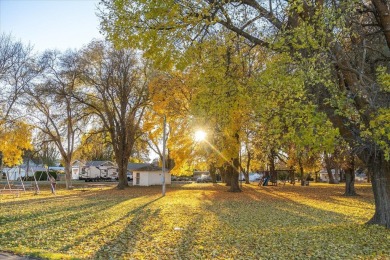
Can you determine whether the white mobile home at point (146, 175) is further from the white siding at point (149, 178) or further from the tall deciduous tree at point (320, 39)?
the tall deciduous tree at point (320, 39)

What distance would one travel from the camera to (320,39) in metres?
9.18

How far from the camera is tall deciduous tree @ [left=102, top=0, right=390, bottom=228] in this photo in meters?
8.95

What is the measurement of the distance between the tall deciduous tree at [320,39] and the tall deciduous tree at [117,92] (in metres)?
24.5

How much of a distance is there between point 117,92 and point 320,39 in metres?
29.5

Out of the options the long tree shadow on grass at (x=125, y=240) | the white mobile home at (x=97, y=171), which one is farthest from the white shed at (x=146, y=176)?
the long tree shadow on grass at (x=125, y=240)

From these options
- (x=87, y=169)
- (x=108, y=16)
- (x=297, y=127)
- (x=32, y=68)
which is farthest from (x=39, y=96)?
(x=87, y=169)

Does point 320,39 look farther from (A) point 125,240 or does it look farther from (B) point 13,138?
(B) point 13,138

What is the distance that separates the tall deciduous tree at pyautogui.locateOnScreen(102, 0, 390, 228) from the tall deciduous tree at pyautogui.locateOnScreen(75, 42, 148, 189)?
24490 mm

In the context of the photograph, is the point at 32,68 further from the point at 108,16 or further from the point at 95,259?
the point at 95,259

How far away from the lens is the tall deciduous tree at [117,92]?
114ft

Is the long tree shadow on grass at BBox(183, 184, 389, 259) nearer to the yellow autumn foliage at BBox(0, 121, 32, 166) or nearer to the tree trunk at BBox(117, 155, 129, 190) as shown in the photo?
the yellow autumn foliage at BBox(0, 121, 32, 166)

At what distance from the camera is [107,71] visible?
115 ft

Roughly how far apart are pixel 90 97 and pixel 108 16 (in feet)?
86.4

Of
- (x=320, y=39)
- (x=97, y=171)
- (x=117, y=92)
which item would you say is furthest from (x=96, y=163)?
(x=320, y=39)
